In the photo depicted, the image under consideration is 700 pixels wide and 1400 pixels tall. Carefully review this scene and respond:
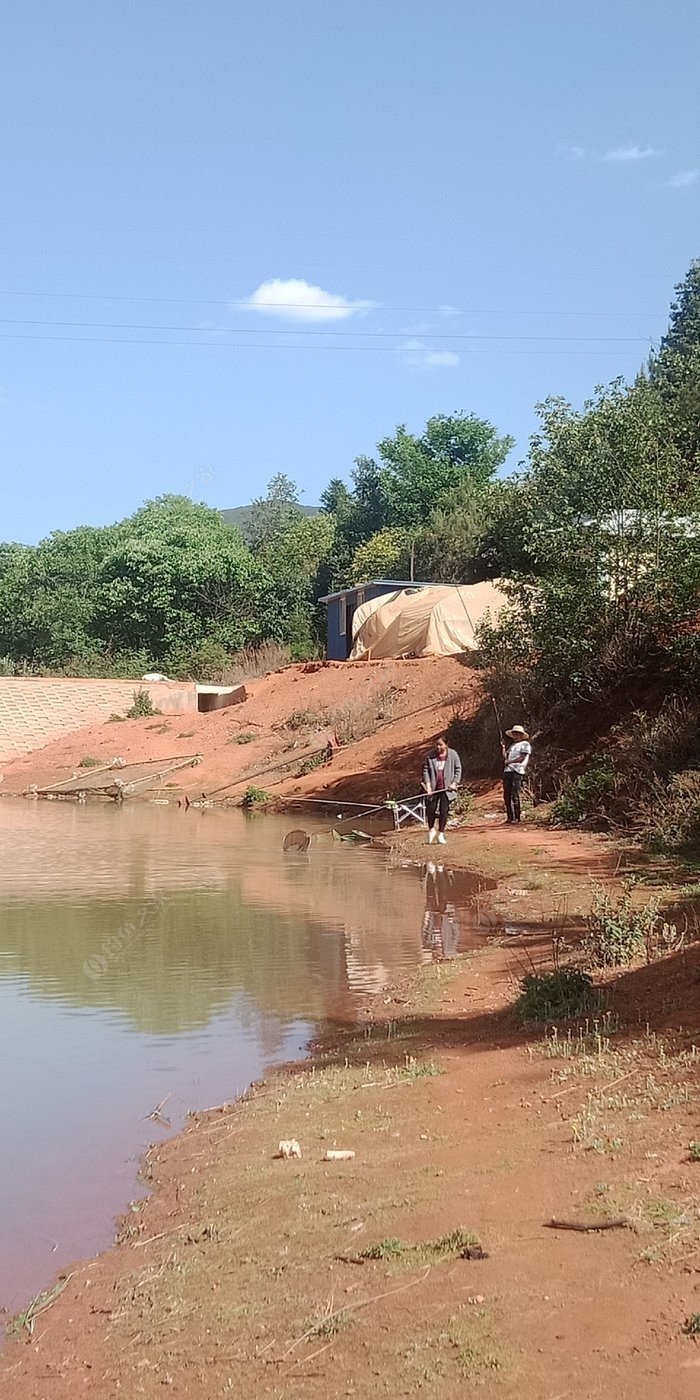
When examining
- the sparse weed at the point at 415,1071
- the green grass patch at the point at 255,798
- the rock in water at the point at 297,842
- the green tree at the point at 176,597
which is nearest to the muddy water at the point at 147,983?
the rock in water at the point at 297,842

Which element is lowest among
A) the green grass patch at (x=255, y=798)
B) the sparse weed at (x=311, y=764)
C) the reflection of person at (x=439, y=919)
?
the green grass patch at (x=255, y=798)

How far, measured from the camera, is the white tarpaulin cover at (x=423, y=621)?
3719 centimetres

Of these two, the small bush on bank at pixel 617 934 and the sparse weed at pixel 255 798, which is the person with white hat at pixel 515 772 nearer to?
the sparse weed at pixel 255 798

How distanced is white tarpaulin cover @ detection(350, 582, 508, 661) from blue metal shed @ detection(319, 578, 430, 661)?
2.26m

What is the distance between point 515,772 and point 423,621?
61.1 ft

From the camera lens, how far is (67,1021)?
30.0 feet

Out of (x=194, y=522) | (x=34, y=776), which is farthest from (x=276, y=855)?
(x=194, y=522)

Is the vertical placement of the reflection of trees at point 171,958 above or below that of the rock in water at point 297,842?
above

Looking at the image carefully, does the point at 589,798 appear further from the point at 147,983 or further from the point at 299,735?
the point at 299,735

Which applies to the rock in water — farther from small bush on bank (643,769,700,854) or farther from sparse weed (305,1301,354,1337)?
sparse weed (305,1301,354,1337)

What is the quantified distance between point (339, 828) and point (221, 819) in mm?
4129

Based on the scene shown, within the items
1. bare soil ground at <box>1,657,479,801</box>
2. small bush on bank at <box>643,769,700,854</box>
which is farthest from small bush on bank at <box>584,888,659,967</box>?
bare soil ground at <box>1,657,479,801</box>

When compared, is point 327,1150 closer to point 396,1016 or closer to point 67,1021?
point 396,1016

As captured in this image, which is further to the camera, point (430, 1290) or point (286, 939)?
point (286, 939)
